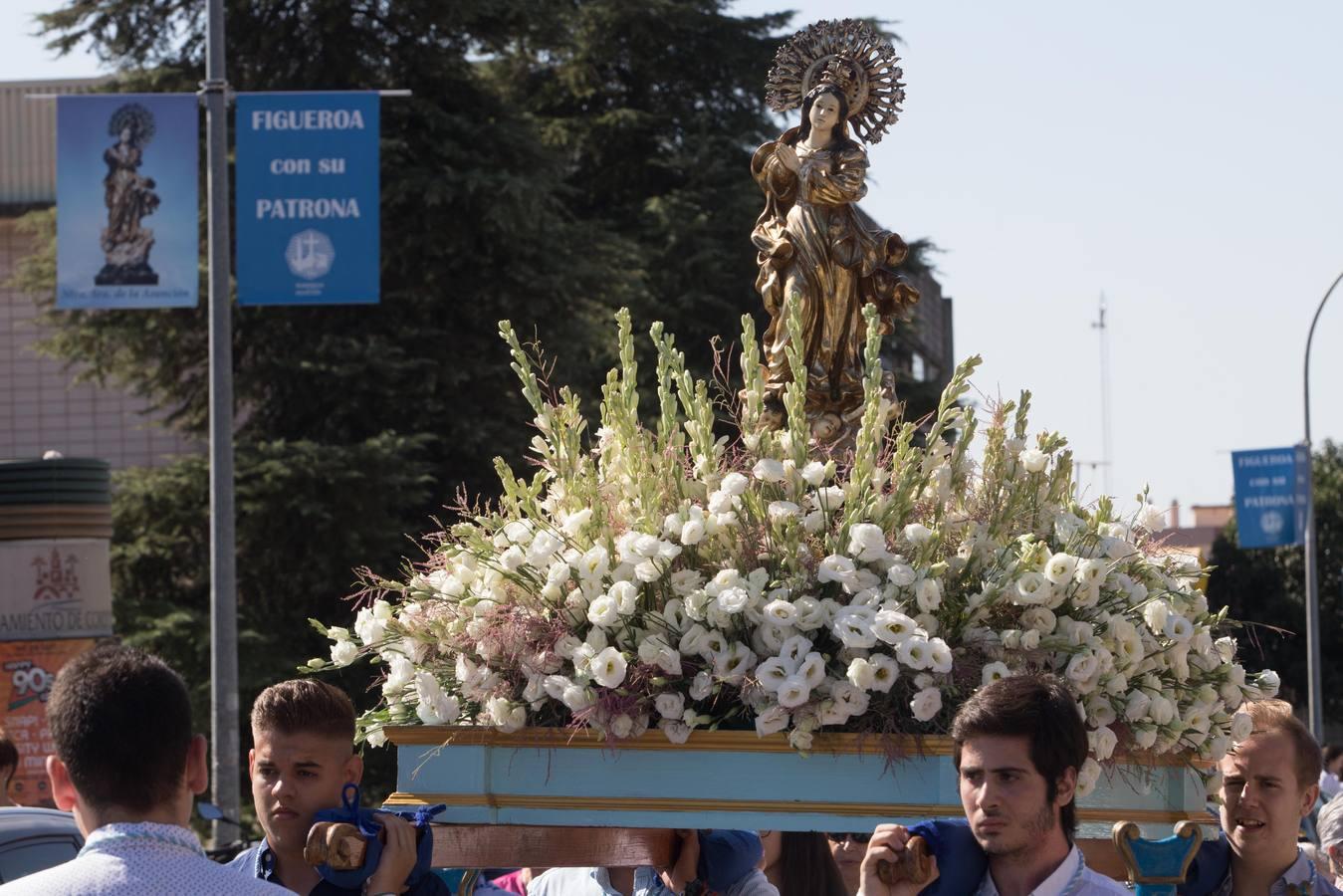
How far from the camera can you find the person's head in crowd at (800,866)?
5859mm

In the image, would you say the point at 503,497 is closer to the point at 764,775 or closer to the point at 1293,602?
the point at 764,775

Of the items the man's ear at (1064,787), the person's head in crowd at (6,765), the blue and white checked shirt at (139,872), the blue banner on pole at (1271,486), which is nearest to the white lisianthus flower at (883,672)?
the man's ear at (1064,787)

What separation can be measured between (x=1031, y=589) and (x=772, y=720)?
593 millimetres

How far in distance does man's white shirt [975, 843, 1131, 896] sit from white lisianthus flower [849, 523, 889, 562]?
90 cm

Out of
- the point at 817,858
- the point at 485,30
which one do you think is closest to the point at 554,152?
the point at 485,30

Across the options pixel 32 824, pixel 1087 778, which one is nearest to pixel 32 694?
pixel 32 824

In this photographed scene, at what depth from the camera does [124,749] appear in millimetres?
3279

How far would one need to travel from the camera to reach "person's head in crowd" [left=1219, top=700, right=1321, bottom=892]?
14.7 ft

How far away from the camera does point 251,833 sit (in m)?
19.9

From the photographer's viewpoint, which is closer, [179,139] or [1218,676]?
[1218,676]

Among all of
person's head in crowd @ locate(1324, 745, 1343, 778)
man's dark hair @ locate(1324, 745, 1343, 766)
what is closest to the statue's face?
person's head in crowd @ locate(1324, 745, 1343, 778)

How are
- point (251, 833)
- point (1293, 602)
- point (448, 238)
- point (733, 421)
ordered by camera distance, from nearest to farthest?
point (733, 421) < point (251, 833) < point (448, 238) < point (1293, 602)

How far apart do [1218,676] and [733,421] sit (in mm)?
1239

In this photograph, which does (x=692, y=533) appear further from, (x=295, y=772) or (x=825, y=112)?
(x=825, y=112)
